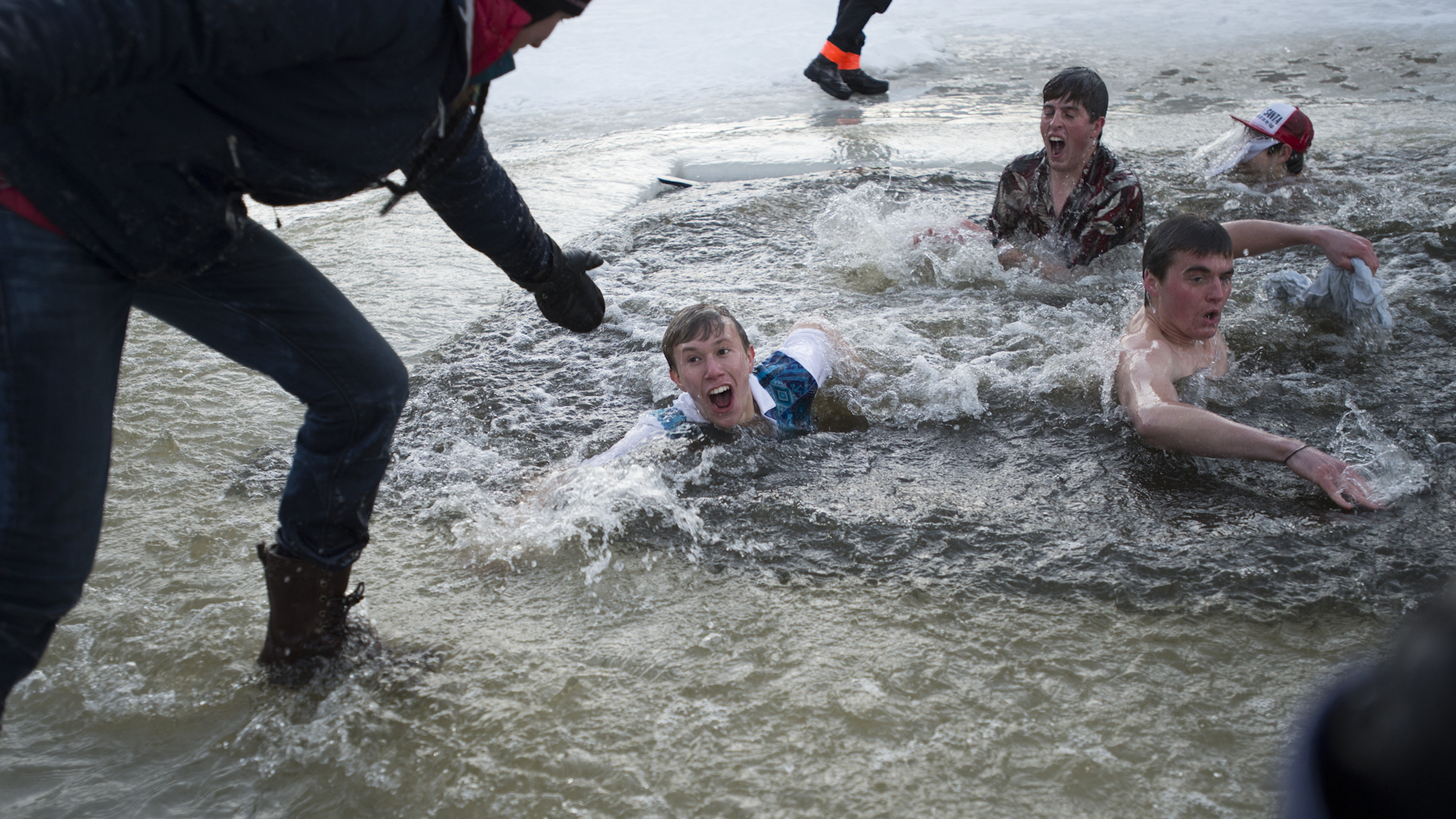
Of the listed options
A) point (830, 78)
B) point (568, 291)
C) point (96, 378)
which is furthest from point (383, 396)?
point (830, 78)

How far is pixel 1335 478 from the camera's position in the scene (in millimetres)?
2645

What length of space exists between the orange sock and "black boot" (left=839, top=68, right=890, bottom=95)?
0.04 meters

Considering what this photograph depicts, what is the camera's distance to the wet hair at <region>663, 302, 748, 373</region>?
10.7 feet

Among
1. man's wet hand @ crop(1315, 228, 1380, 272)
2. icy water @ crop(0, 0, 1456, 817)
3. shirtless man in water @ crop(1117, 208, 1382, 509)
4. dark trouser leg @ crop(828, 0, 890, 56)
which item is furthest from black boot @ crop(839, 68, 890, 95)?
man's wet hand @ crop(1315, 228, 1380, 272)

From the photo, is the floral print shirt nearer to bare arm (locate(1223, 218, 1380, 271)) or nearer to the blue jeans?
bare arm (locate(1223, 218, 1380, 271))

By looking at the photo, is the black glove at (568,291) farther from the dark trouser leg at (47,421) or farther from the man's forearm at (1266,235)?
the man's forearm at (1266,235)

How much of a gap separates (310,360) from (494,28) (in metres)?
0.63

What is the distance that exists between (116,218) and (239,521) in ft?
5.62

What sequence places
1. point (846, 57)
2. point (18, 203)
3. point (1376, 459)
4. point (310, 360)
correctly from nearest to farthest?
1. point (18, 203)
2. point (310, 360)
3. point (1376, 459)
4. point (846, 57)

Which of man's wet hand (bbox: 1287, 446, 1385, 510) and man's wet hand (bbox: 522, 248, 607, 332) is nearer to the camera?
man's wet hand (bbox: 522, 248, 607, 332)

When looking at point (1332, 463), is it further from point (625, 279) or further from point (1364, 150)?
point (1364, 150)

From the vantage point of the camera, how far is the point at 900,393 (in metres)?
3.57

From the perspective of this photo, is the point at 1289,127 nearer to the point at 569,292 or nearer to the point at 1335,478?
the point at 1335,478

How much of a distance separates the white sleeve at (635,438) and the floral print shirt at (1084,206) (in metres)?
2.27
